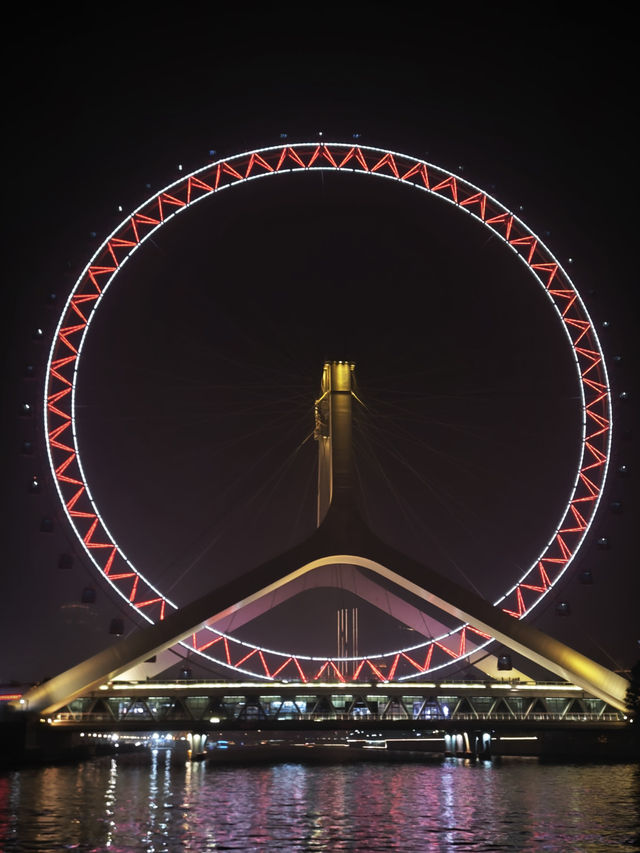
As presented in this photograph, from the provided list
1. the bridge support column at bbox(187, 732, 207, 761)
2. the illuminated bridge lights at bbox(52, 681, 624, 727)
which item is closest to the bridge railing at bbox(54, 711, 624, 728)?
the illuminated bridge lights at bbox(52, 681, 624, 727)

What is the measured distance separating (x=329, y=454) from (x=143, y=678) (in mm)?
9088

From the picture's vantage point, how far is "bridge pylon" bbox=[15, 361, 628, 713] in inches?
1037

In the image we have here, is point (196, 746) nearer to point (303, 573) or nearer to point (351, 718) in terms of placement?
point (351, 718)

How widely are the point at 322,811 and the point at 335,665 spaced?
14632 mm

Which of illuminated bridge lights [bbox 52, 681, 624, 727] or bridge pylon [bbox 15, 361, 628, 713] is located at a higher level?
bridge pylon [bbox 15, 361, 628, 713]

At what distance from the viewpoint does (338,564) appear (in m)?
28.3

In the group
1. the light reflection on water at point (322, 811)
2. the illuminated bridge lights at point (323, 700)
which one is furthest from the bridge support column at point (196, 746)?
the light reflection on water at point (322, 811)

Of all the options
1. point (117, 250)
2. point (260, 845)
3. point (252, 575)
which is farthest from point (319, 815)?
point (117, 250)

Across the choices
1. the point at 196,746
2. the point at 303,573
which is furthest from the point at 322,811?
the point at 196,746

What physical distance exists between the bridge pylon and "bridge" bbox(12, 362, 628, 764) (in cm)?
3

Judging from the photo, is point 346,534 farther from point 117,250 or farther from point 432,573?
point 117,250

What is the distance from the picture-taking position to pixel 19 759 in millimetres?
27000

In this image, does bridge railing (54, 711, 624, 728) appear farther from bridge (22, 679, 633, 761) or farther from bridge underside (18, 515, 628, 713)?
bridge underside (18, 515, 628, 713)

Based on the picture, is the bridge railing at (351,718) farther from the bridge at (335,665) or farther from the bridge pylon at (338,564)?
the bridge pylon at (338,564)
